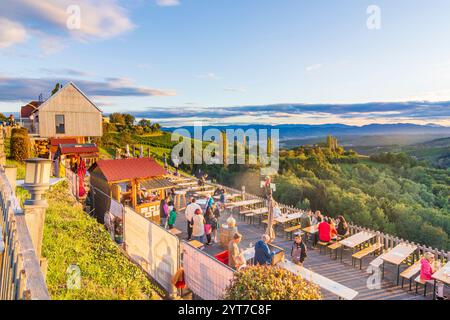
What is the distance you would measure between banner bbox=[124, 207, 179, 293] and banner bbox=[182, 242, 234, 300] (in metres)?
0.36

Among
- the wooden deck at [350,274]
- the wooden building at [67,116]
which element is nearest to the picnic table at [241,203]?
the wooden deck at [350,274]

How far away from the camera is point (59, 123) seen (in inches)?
1287

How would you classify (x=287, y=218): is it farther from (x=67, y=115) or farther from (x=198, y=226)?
(x=67, y=115)

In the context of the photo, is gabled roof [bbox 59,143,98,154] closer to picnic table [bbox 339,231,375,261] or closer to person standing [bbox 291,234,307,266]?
person standing [bbox 291,234,307,266]

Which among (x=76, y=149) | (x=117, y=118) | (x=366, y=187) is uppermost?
(x=117, y=118)

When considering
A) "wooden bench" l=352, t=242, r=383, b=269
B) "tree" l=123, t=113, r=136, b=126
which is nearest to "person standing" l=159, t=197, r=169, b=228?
"wooden bench" l=352, t=242, r=383, b=269

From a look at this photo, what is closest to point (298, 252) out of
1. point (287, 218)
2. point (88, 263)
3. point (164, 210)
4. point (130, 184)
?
point (287, 218)

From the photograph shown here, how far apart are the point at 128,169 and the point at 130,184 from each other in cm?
70

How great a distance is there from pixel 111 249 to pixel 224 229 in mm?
3809

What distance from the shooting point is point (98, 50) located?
18.4 m

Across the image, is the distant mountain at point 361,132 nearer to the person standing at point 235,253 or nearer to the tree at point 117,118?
the tree at point 117,118

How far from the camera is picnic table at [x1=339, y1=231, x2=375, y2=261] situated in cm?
970
